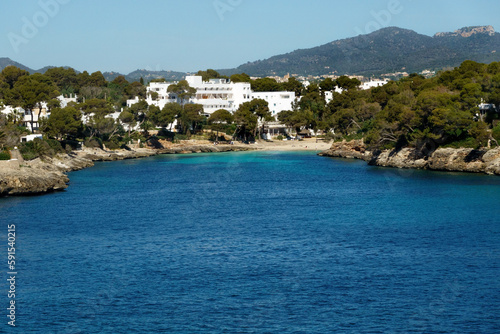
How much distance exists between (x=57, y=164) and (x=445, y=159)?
48333 mm

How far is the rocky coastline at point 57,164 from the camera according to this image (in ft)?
193

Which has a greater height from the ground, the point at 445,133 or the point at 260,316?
the point at 445,133

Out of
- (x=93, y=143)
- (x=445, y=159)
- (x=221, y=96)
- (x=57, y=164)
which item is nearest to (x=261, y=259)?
(x=445, y=159)

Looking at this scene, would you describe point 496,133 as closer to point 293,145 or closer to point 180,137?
point 293,145

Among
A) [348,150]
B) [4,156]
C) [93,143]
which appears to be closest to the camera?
[4,156]

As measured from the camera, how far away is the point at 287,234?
42375 mm

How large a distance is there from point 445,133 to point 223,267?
4907cm

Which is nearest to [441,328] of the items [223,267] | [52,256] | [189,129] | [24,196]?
[223,267]

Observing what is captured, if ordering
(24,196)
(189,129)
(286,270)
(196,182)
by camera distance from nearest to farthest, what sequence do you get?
(286,270), (24,196), (196,182), (189,129)

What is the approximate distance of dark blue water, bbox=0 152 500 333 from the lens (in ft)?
88.3

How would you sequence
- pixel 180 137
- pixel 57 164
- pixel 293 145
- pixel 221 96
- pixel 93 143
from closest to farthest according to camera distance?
pixel 57 164 → pixel 93 143 → pixel 180 137 → pixel 293 145 → pixel 221 96

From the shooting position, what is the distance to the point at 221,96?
142375 mm

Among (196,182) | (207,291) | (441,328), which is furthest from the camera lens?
(196,182)

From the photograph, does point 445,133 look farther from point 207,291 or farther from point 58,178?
point 207,291
